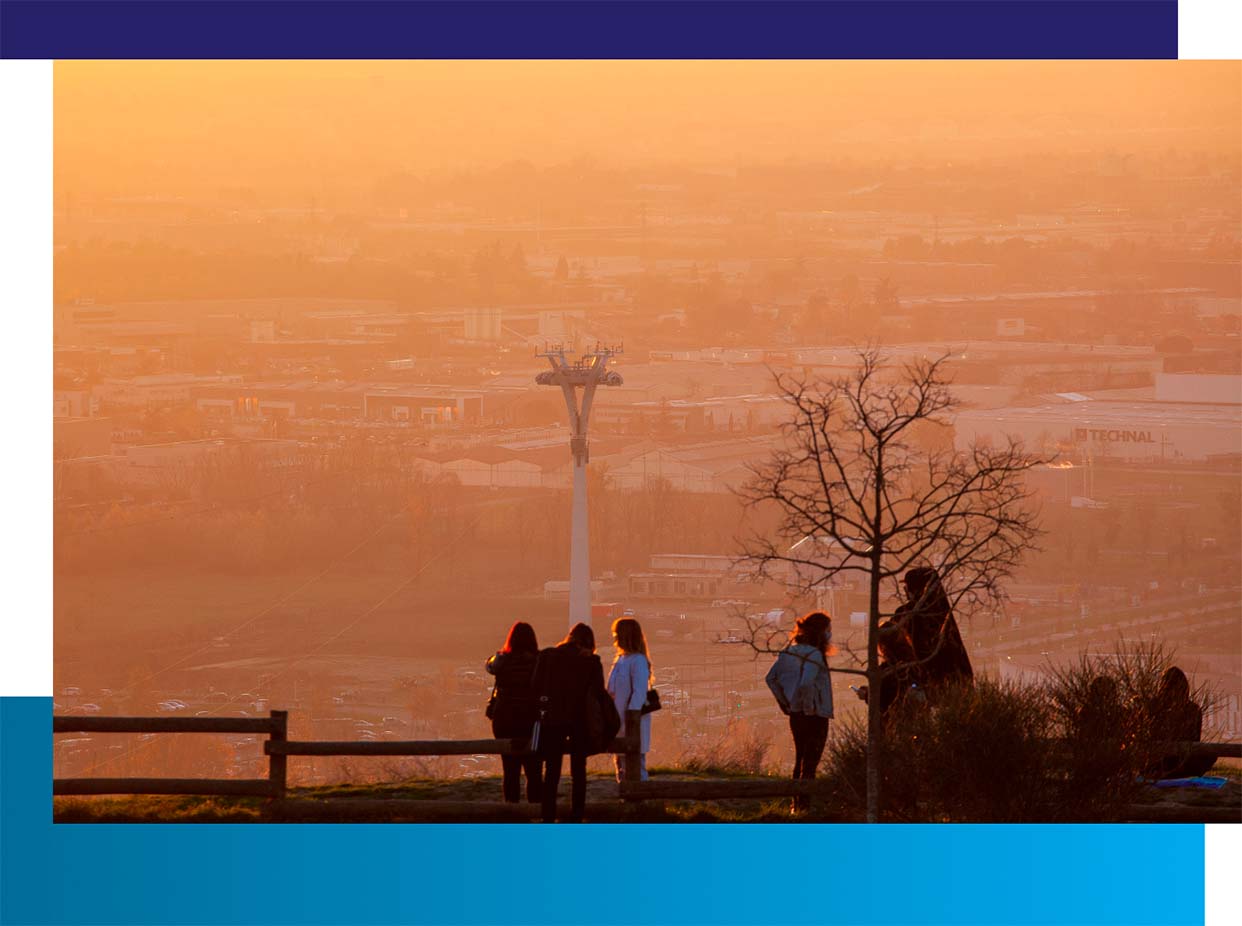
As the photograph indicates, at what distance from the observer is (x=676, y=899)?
6902 mm

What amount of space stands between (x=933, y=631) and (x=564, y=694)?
178 cm

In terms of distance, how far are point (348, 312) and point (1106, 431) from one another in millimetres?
28467

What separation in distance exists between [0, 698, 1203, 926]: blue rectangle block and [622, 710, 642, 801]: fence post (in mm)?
822

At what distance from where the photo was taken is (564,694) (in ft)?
23.9

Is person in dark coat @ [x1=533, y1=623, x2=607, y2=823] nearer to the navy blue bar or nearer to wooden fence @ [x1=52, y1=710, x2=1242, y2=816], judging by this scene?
wooden fence @ [x1=52, y1=710, x2=1242, y2=816]

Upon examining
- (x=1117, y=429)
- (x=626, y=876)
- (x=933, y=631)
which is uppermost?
(x=1117, y=429)

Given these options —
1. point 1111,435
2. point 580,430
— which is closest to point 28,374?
point 580,430

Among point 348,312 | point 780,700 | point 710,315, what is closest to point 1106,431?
point 710,315

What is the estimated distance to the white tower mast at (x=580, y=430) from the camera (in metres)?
48.1

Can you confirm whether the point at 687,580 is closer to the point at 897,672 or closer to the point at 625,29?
the point at 897,672

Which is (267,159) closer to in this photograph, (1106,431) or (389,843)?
(1106,431)

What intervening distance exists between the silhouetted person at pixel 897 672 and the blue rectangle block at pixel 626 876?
0.92 meters

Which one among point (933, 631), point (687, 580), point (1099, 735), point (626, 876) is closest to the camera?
point (626, 876)

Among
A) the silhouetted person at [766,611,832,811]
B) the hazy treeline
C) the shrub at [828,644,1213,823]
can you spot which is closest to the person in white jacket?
the silhouetted person at [766,611,832,811]
